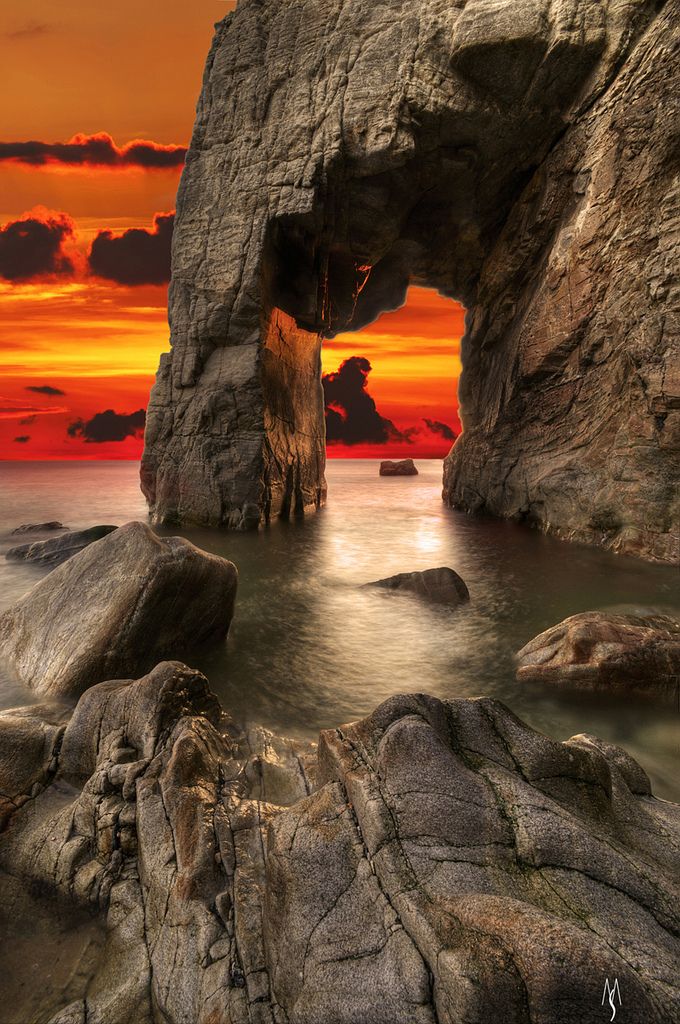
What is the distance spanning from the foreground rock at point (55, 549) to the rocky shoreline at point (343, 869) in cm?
834

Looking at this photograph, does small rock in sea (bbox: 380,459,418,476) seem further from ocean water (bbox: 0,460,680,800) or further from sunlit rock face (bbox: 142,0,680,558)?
ocean water (bbox: 0,460,680,800)

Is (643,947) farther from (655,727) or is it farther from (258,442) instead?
(258,442)

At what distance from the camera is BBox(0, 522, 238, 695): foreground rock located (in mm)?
5027

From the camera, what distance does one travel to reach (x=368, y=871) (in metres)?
2.24

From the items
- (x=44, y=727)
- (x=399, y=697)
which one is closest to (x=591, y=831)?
(x=399, y=697)

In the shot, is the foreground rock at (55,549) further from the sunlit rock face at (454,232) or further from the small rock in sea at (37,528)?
the sunlit rock face at (454,232)

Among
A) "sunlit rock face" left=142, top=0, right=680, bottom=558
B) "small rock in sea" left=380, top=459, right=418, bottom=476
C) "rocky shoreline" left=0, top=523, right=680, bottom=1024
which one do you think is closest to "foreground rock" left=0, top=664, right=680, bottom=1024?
"rocky shoreline" left=0, top=523, right=680, bottom=1024

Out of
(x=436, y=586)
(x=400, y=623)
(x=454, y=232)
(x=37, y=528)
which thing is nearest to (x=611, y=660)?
(x=400, y=623)

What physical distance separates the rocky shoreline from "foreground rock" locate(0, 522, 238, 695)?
4.53 ft

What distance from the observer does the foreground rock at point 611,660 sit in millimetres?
5328

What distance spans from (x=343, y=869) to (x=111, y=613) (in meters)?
3.72

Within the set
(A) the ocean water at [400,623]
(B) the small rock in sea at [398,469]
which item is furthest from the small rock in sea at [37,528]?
(B) the small rock in sea at [398,469]

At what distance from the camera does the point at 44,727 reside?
368cm
